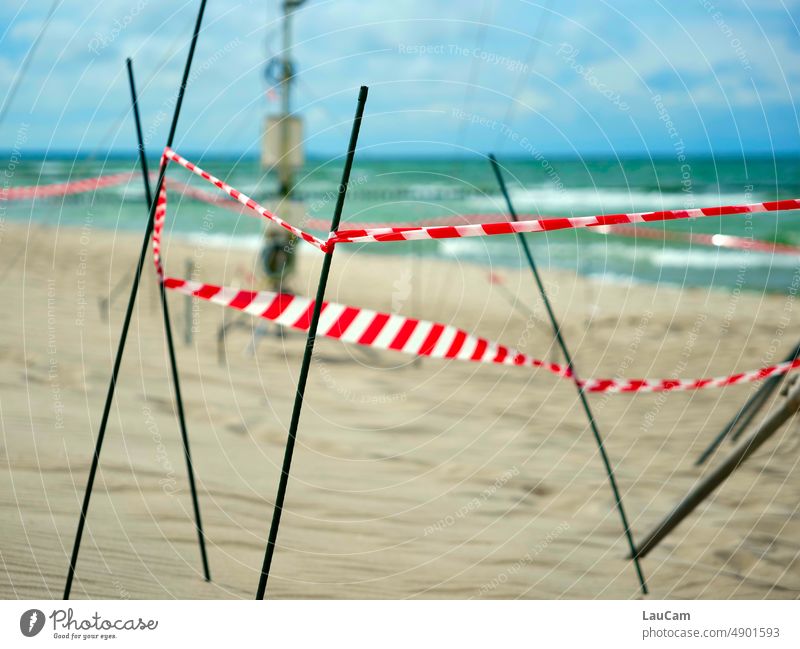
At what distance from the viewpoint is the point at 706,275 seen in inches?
533

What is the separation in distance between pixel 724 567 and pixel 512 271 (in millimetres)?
10678

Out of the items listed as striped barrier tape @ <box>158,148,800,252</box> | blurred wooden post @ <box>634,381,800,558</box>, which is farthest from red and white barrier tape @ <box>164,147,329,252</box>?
blurred wooden post @ <box>634,381,800,558</box>

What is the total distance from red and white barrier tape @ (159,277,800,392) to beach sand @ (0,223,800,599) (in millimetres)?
819

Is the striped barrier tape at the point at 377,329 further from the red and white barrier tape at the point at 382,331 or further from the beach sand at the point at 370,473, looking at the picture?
the beach sand at the point at 370,473

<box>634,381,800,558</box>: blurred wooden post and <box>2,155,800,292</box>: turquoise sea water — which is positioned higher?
<box>2,155,800,292</box>: turquoise sea water

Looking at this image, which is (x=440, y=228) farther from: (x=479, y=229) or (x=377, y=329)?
(x=377, y=329)

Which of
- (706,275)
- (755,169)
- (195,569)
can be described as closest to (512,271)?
(706,275)

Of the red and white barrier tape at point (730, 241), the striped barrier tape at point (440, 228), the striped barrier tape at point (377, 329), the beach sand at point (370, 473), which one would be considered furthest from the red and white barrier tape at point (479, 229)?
the red and white barrier tape at point (730, 241)

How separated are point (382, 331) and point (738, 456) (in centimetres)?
137

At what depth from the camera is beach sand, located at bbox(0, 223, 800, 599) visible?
3.21 meters

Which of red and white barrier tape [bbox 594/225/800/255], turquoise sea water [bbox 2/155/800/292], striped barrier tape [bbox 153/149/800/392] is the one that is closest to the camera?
striped barrier tape [bbox 153/149/800/392]

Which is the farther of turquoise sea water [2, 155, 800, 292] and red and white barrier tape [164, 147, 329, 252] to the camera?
turquoise sea water [2, 155, 800, 292]

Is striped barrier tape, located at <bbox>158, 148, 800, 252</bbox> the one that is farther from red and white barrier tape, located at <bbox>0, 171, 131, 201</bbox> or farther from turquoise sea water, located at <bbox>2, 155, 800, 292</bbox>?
turquoise sea water, located at <bbox>2, 155, 800, 292</bbox>
